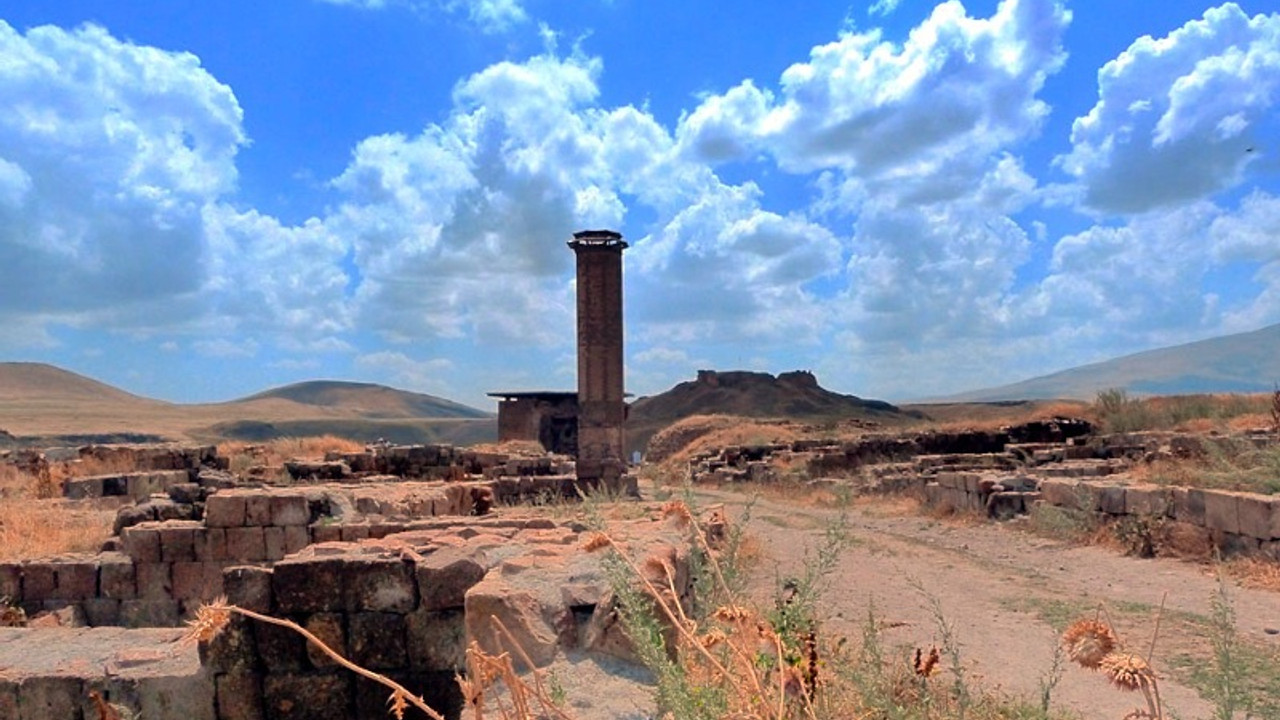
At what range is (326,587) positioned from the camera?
521 cm

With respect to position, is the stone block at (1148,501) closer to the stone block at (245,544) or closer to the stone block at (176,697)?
the stone block at (245,544)

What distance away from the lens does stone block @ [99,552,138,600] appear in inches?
364

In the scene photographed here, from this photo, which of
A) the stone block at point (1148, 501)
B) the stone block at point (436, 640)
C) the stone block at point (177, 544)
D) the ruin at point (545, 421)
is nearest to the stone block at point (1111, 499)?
the stone block at point (1148, 501)

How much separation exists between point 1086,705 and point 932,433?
76.9 feet

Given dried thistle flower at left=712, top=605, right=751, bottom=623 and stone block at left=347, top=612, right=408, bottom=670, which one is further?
stone block at left=347, top=612, right=408, bottom=670

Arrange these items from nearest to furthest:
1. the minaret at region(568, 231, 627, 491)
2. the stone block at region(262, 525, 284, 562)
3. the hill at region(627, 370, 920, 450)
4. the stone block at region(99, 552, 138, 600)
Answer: the stone block at region(99, 552, 138, 600)
the stone block at region(262, 525, 284, 562)
the minaret at region(568, 231, 627, 491)
the hill at region(627, 370, 920, 450)

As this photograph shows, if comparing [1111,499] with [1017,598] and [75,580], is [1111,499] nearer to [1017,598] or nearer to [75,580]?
[1017,598]

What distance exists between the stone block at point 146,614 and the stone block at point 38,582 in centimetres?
65

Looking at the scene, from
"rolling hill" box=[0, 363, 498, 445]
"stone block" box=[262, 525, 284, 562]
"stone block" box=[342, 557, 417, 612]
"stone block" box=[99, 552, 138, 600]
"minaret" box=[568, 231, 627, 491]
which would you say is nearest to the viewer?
"stone block" box=[342, 557, 417, 612]

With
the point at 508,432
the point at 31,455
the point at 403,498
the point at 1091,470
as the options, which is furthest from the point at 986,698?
the point at 508,432

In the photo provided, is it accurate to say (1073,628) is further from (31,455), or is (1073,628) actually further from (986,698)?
(31,455)

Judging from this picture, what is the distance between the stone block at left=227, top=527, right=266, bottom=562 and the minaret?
23.8 m

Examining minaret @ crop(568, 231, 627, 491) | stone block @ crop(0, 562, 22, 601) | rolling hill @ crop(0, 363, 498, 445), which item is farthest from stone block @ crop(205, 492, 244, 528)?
rolling hill @ crop(0, 363, 498, 445)

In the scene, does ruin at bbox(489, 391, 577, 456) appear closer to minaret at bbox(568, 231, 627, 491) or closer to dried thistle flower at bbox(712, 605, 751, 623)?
minaret at bbox(568, 231, 627, 491)
